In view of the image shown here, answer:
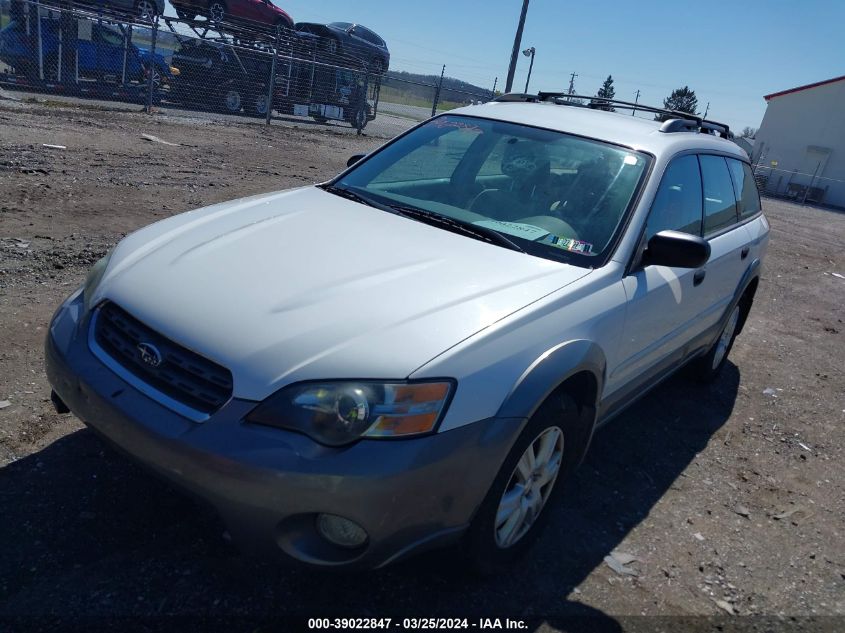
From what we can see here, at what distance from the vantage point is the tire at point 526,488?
2408mm

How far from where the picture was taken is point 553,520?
3180mm

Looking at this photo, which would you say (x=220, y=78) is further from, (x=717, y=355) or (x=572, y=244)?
(x=572, y=244)

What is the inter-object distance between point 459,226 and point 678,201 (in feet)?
4.13

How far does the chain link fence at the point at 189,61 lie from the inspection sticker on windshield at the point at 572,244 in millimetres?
14168

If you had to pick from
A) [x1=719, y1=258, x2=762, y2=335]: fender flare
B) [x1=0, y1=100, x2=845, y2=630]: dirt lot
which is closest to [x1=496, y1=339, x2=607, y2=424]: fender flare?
[x1=0, y1=100, x2=845, y2=630]: dirt lot

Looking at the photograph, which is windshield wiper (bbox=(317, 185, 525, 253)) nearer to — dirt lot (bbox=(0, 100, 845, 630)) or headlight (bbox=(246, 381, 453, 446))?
headlight (bbox=(246, 381, 453, 446))

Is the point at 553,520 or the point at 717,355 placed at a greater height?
the point at 717,355

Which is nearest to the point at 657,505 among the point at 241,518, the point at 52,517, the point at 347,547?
the point at 347,547

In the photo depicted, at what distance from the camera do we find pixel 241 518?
6.84ft

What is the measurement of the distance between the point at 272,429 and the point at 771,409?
4.14 meters

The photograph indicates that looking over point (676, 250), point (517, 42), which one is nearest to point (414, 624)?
point (676, 250)

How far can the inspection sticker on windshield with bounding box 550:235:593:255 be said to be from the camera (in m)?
3.02

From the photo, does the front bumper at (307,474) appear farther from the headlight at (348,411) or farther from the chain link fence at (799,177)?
the chain link fence at (799,177)

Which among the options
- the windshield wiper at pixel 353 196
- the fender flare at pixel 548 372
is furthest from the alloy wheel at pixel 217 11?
the fender flare at pixel 548 372
